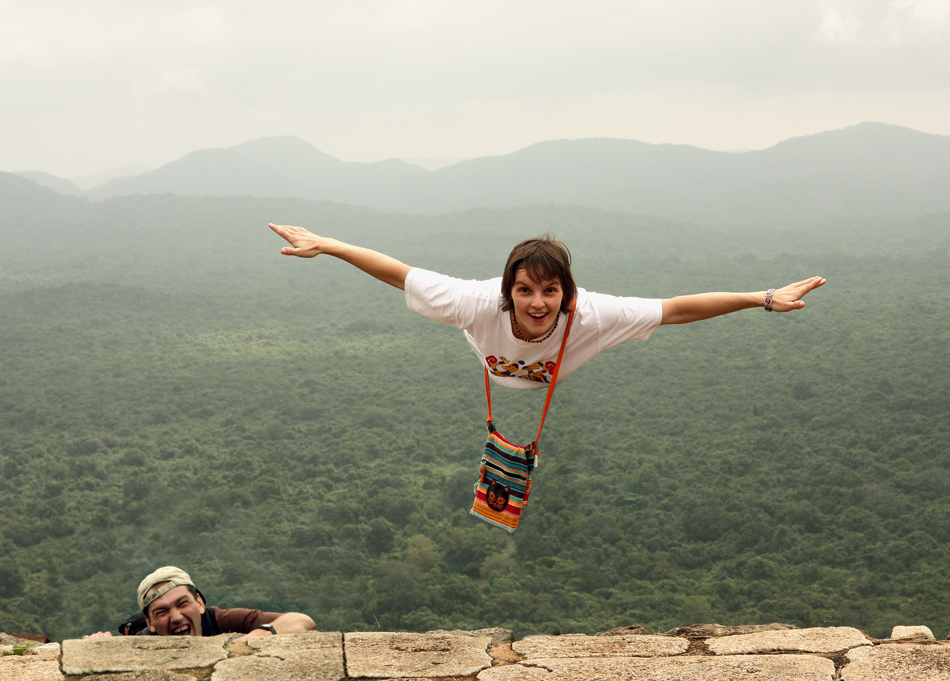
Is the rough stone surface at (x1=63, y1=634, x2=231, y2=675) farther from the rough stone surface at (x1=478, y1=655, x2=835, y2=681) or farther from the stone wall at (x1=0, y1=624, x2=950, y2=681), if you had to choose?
the rough stone surface at (x1=478, y1=655, x2=835, y2=681)

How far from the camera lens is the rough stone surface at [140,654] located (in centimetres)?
291

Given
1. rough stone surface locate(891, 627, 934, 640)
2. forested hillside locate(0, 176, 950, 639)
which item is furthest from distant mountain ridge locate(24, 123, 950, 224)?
rough stone surface locate(891, 627, 934, 640)

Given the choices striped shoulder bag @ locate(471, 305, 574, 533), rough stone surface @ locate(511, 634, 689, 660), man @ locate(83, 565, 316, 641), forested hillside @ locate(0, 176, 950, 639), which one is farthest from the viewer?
forested hillside @ locate(0, 176, 950, 639)

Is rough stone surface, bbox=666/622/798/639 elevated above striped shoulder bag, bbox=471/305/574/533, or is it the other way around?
striped shoulder bag, bbox=471/305/574/533

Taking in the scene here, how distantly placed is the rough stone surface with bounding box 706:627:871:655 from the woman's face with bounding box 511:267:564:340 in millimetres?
1657

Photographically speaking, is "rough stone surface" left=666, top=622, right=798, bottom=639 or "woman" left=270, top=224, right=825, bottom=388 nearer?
"woman" left=270, top=224, right=825, bottom=388

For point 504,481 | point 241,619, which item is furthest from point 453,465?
point 504,481

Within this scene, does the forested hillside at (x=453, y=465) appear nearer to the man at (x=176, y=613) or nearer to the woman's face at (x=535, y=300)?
the man at (x=176, y=613)

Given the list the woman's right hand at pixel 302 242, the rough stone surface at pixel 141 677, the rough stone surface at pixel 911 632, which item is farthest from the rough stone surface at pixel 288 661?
the rough stone surface at pixel 911 632

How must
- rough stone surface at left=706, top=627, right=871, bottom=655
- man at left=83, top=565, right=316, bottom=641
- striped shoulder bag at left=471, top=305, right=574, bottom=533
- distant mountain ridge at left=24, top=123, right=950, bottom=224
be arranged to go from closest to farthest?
rough stone surface at left=706, top=627, right=871, bottom=655 → striped shoulder bag at left=471, top=305, right=574, bottom=533 → man at left=83, top=565, right=316, bottom=641 → distant mountain ridge at left=24, top=123, right=950, bottom=224

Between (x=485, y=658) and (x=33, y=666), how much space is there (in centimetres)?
190

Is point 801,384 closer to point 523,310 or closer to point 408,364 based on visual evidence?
point 408,364

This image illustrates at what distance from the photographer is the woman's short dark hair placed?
10.0 ft

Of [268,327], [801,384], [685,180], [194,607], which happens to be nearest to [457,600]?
[194,607]
